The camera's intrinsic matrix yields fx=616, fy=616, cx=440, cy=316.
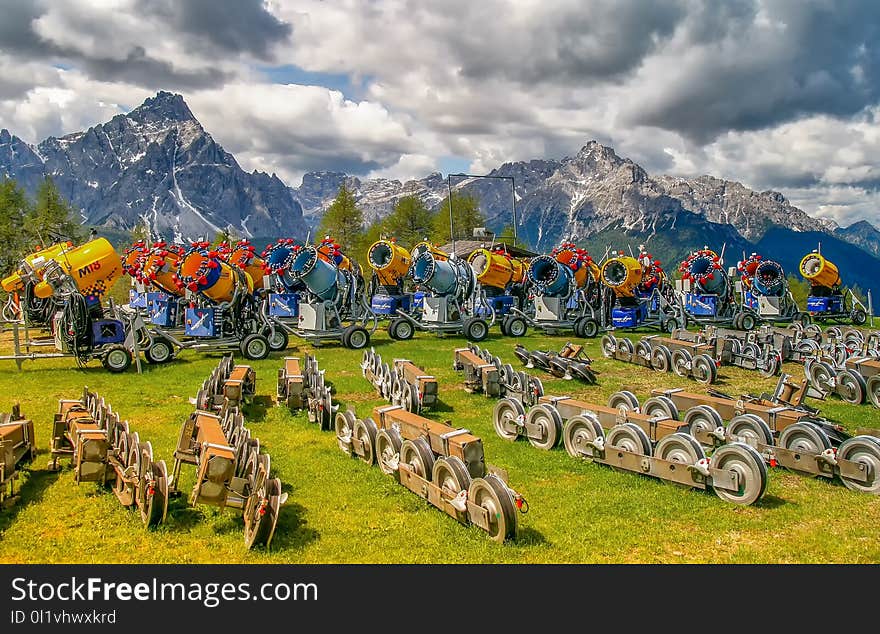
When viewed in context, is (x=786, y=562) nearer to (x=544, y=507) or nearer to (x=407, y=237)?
(x=544, y=507)

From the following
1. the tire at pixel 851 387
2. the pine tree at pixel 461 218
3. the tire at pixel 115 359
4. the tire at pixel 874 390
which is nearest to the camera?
the tire at pixel 874 390

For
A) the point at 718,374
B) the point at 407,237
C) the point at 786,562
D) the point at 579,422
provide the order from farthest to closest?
the point at 407,237, the point at 718,374, the point at 579,422, the point at 786,562

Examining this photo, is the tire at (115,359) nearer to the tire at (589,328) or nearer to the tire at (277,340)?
the tire at (277,340)

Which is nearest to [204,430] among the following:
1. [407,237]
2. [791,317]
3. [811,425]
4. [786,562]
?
[786,562]

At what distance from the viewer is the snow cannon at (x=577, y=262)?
1009 inches

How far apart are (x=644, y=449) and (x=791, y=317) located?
27.1 metres

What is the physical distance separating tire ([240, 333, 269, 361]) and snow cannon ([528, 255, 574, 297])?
11631 millimetres

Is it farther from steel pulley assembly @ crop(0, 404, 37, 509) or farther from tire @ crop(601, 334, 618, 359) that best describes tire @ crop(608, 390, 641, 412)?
tire @ crop(601, 334, 618, 359)

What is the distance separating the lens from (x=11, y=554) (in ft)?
18.5

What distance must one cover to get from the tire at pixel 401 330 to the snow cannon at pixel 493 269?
399 cm

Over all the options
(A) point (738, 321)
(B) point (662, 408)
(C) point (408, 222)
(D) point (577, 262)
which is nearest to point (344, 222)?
(C) point (408, 222)

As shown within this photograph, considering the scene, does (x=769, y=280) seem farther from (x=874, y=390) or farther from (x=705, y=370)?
(x=874, y=390)

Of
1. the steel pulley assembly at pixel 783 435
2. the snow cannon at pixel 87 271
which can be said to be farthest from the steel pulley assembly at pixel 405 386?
the snow cannon at pixel 87 271

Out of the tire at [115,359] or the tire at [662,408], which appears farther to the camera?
the tire at [115,359]
